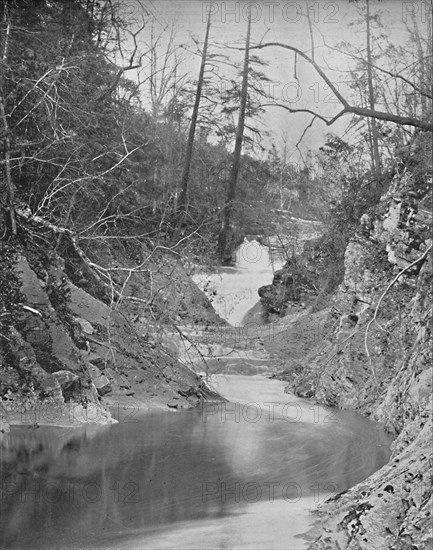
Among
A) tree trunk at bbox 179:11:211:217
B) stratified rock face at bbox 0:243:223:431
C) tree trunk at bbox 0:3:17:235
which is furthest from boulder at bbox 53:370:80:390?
tree trunk at bbox 179:11:211:217

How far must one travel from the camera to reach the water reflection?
20.0 feet

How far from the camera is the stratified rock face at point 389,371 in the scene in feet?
14.0

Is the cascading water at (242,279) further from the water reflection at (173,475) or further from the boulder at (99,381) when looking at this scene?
the water reflection at (173,475)

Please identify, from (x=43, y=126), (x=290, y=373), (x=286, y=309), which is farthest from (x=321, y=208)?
(x=43, y=126)

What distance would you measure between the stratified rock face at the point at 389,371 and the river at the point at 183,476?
0.59 meters

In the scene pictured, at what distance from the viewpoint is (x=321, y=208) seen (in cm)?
2711

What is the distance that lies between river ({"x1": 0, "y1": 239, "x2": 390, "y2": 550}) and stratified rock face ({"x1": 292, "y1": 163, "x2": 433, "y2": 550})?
23.2 inches

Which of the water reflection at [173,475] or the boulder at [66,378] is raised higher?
the boulder at [66,378]

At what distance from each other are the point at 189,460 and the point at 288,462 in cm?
119

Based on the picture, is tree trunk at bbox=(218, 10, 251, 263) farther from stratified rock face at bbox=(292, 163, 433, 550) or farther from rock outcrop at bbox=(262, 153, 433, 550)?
stratified rock face at bbox=(292, 163, 433, 550)

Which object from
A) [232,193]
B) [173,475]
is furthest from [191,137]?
[173,475]

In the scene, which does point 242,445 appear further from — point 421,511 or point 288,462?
point 421,511

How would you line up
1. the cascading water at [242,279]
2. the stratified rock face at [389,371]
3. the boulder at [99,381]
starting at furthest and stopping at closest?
1. the cascading water at [242,279]
2. the boulder at [99,381]
3. the stratified rock face at [389,371]

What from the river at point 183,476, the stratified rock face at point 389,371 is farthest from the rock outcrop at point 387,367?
the river at point 183,476
